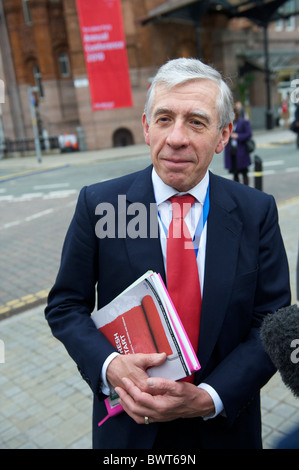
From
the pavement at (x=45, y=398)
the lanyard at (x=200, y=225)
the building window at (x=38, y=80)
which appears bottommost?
the pavement at (x=45, y=398)

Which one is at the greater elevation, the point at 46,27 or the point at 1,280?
the point at 46,27

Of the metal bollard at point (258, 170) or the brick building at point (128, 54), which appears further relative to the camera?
the brick building at point (128, 54)

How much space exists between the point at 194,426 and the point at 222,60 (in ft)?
93.0

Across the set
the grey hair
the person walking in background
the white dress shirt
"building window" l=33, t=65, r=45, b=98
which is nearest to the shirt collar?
the white dress shirt

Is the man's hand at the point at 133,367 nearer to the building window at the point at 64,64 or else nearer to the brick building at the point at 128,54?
the brick building at the point at 128,54

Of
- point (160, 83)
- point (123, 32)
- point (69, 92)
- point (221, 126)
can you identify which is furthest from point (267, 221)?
point (69, 92)

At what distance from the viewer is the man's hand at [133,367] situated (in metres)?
1.39

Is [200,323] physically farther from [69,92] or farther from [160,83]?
[69,92]

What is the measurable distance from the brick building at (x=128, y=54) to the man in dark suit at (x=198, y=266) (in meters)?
24.3

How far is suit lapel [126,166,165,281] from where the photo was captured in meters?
1.59

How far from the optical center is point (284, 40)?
2952 centimetres

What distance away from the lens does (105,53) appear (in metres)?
23.3

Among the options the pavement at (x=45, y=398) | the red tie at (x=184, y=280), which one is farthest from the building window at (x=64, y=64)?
the red tie at (x=184, y=280)

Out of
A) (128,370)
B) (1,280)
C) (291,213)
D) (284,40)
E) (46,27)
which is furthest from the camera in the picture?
(284,40)
